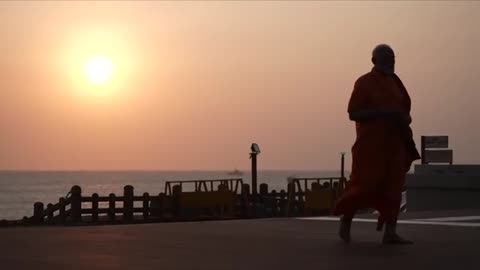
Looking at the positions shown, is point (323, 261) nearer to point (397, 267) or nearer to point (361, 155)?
point (397, 267)

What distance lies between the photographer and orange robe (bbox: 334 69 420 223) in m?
10.0

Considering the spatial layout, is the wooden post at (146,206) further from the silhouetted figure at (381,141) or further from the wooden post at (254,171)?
the silhouetted figure at (381,141)

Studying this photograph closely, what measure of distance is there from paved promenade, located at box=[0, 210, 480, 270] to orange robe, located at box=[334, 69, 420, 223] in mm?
461

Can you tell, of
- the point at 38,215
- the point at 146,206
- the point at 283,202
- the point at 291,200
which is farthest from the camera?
the point at 283,202

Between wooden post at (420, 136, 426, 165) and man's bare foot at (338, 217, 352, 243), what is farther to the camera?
wooden post at (420, 136, 426, 165)

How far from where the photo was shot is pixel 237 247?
9.73 metres

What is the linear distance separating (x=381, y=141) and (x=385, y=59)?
2.66 feet

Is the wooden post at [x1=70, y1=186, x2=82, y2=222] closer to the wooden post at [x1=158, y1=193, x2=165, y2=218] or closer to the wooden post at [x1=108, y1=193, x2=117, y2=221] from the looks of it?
the wooden post at [x1=108, y1=193, x2=117, y2=221]

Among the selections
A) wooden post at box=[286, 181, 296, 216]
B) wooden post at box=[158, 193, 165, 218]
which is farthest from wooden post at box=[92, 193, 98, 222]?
wooden post at box=[286, 181, 296, 216]

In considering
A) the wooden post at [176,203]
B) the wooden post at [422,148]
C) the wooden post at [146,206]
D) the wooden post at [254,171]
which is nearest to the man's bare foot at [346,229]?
the wooden post at [422,148]

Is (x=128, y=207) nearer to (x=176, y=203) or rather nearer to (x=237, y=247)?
(x=176, y=203)

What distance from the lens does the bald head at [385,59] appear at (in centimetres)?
1016

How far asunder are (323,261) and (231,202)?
2257 centimetres

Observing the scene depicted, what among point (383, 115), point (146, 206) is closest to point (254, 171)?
point (146, 206)
